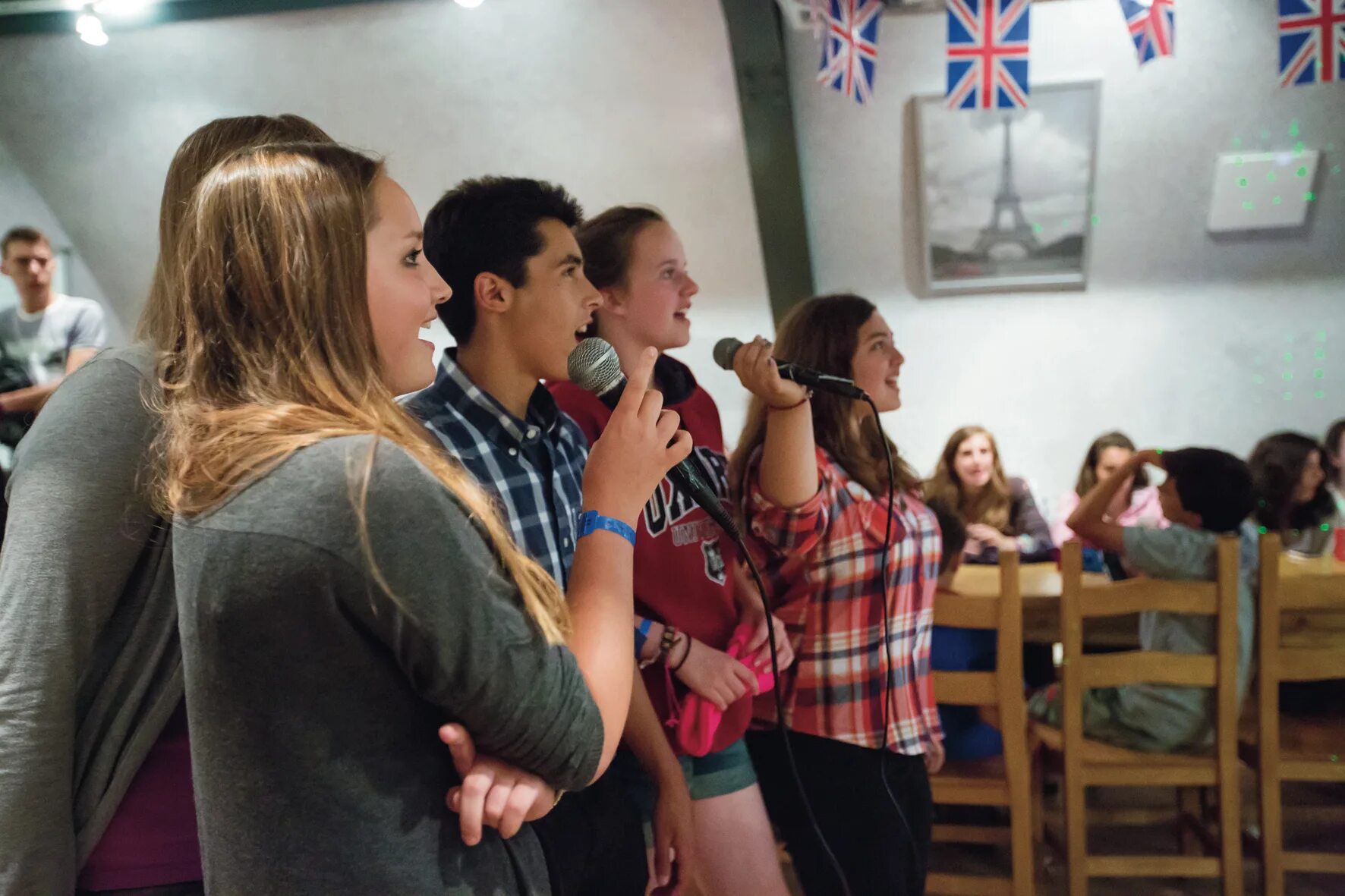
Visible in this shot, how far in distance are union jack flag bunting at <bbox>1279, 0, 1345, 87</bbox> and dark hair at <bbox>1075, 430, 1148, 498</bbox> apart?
57.5 inches

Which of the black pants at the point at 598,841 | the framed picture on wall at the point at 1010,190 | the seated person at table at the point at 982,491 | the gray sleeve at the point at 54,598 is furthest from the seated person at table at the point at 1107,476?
the gray sleeve at the point at 54,598

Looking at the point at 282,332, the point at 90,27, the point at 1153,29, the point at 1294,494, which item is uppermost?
the point at 90,27

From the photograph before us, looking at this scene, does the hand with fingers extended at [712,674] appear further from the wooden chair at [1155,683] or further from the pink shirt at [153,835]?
the wooden chair at [1155,683]

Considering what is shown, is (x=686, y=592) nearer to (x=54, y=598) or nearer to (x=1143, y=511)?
(x=54, y=598)

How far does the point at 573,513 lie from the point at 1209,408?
317 centimetres

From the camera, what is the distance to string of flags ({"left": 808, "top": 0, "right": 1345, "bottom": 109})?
2.50 metres

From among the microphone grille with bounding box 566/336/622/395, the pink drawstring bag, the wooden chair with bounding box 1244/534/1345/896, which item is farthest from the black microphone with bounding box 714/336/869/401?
the wooden chair with bounding box 1244/534/1345/896

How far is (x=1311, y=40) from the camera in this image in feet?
8.26

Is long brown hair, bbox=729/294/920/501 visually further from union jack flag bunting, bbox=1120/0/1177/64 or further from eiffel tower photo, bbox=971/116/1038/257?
eiffel tower photo, bbox=971/116/1038/257

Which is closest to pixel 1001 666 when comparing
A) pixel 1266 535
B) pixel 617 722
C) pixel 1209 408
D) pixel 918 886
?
pixel 918 886

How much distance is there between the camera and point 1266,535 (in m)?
2.24

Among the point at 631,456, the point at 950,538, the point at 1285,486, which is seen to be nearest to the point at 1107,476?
the point at 1285,486

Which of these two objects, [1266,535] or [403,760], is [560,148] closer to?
[1266,535]

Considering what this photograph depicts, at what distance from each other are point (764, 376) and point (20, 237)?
285 centimetres
